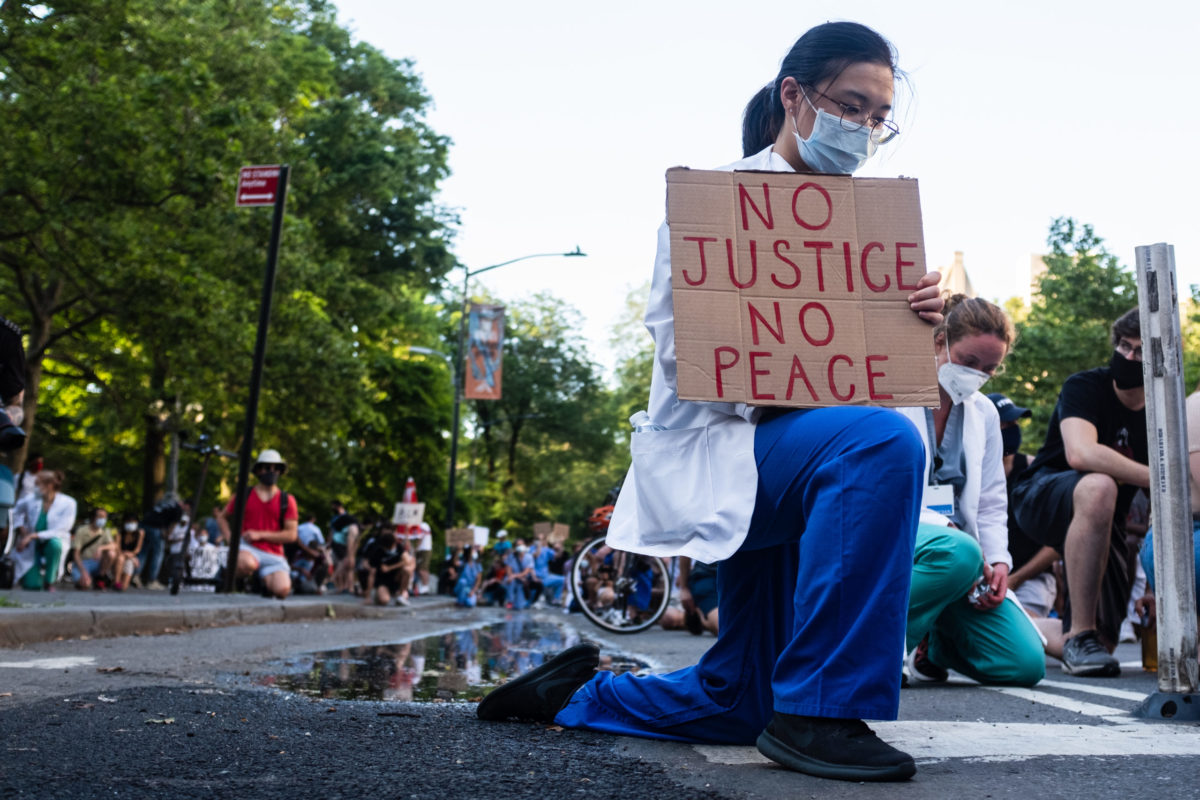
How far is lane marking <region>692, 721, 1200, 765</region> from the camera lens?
3059 millimetres

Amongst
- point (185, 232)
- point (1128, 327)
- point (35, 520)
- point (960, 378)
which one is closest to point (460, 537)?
point (185, 232)

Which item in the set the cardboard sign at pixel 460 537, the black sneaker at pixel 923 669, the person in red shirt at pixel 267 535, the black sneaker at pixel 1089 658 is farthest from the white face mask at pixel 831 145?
the cardboard sign at pixel 460 537

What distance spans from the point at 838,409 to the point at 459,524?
45.9 meters

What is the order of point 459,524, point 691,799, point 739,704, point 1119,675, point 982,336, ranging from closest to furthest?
point 691,799 < point 739,704 < point 982,336 < point 1119,675 < point 459,524

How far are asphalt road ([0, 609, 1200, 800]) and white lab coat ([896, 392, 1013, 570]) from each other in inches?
28.2

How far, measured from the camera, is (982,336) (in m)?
5.50

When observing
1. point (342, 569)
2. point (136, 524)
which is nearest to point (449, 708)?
point (136, 524)

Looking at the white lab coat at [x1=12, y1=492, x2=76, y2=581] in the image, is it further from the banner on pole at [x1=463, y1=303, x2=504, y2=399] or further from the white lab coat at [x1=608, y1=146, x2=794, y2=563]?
the banner on pole at [x1=463, y1=303, x2=504, y2=399]

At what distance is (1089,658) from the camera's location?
6.11 m

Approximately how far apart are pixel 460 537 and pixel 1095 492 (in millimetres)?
26290

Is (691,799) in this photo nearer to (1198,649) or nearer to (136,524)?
(1198,649)

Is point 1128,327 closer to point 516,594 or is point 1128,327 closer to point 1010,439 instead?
point 1010,439

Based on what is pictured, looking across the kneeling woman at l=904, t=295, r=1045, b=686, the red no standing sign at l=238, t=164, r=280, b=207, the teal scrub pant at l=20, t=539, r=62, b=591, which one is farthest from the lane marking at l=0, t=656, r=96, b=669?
the teal scrub pant at l=20, t=539, r=62, b=591

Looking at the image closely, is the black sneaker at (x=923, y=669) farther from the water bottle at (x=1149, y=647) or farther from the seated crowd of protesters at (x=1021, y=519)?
the water bottle at (x=1149, y=647)
